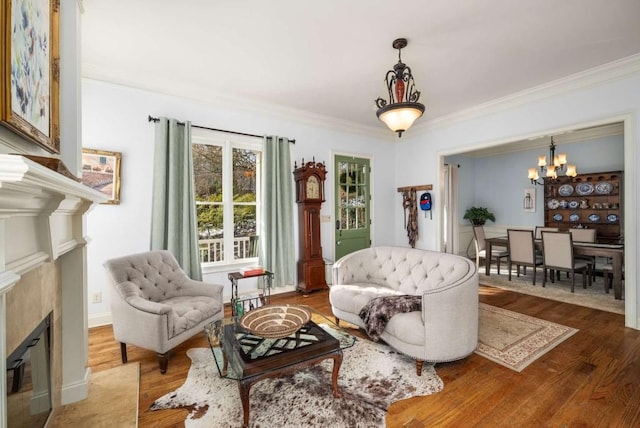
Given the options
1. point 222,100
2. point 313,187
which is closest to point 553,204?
point 313,187

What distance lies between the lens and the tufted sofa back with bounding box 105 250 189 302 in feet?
8.06

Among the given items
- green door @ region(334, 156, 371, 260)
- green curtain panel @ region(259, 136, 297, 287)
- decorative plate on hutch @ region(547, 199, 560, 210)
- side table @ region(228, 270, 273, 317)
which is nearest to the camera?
side table @ region(228, 270, 273, 317)

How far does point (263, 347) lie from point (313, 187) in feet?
9.29

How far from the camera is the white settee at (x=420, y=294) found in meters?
2.19

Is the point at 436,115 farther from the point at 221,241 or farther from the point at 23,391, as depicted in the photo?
the point at 23,391

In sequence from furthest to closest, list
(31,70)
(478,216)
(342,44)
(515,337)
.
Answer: (478,216), (515,337), (342,44), (31,70)

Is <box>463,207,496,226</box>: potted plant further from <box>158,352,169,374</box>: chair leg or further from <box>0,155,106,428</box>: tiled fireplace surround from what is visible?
<box>0,155,106,428</box>: tiled fireplace surround

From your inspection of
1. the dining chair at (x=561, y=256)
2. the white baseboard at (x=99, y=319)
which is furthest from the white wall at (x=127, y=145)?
the dining chair at (x=561, y=256)

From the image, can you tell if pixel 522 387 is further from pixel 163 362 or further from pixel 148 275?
pixel 148 275

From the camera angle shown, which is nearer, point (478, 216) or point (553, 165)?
point (553, 165)

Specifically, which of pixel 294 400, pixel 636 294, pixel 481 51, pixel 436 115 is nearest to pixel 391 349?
pixel 294 400

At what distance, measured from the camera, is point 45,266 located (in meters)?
1.61

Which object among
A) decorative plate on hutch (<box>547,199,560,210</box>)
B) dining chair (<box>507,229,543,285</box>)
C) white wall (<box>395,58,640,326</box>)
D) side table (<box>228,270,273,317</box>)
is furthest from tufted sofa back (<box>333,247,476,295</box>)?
decorative plate on hutch (<box>547,199,560,210</box>)

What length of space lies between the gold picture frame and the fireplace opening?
94 cm
